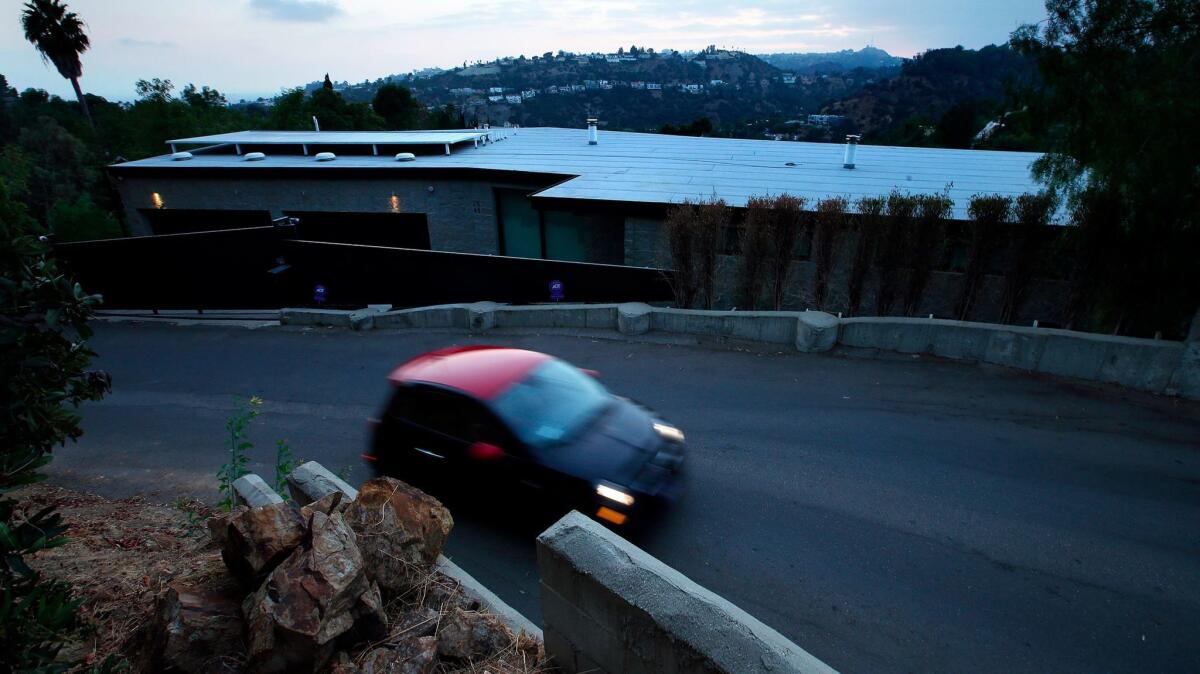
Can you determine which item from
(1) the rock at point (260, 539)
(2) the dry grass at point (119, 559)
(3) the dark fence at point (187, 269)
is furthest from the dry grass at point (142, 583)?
(3) the dark fence at point (187, 269)

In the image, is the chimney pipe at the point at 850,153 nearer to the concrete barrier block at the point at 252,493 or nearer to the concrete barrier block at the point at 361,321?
the concrete barrier block at the point at 361,321

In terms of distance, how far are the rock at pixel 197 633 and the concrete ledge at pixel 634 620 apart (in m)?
1.80

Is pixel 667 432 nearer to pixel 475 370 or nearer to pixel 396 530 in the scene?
pixel 475 370

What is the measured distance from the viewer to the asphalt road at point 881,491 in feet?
16.2

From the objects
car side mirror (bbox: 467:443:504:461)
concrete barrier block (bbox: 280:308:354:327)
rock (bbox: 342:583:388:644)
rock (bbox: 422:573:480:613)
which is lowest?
concrete barrier block (bbox: 280:308:354:327)

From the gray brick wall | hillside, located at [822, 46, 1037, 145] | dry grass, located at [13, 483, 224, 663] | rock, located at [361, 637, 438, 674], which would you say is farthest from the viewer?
hillside, located at [822, 46, 1037, 145]

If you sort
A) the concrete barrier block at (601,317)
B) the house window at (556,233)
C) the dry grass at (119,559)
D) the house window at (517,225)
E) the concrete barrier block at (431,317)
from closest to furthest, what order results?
the dry grass at (119,559)
the concrete barrier block at (601,317)
the concrete barrier block at (431,317)
the house window at (556,233)
the house window at (517,225)

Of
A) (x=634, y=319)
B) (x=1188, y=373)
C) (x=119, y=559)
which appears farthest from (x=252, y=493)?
(x=1188, y=373)

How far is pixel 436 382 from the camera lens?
21.4 ft

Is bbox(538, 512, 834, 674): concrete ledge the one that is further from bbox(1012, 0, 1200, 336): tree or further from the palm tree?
the palm tree

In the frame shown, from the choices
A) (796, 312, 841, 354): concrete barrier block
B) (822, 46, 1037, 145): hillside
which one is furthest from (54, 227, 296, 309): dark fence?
(822, 46, 1037, 145): hillside

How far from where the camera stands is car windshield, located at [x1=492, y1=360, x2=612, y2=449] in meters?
6.01

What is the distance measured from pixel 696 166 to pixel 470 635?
Answer: 52.5ft

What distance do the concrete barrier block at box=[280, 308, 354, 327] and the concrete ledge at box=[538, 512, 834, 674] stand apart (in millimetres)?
11939
